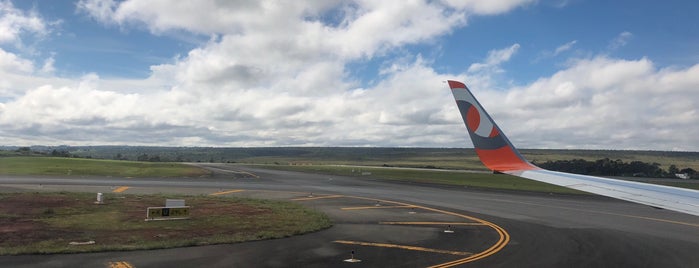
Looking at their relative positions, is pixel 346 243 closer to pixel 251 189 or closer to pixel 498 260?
pixel 498 260

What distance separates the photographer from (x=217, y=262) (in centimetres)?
1494

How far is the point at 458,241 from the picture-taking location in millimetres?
19734

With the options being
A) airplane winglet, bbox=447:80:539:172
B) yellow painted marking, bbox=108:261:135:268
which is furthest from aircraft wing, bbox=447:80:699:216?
yellow painted marking, bbox=108:261:135:268

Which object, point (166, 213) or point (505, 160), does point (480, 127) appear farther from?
Answer: point (166, 213)

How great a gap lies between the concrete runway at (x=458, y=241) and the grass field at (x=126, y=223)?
124 centimetres

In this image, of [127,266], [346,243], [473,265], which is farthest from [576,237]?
[127,266]

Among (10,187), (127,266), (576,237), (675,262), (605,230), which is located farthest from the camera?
(10,187)

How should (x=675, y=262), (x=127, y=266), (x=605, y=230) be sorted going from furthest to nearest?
(x=605, y=230)
(x=675, y=262)
(x=127, y=266)

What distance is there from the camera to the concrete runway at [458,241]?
50.4 feet

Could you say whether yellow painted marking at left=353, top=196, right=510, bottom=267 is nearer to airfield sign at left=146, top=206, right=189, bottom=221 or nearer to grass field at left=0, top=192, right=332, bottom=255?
grass field at left=0, top=192, right=332, bottom=255

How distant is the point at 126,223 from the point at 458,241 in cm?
1544

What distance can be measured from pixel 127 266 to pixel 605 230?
21.9m

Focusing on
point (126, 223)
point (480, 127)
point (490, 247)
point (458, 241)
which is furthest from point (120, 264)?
point (490, 247)

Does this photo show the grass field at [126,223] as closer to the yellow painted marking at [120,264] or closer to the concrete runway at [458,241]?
the concrete runway at [458,241]
